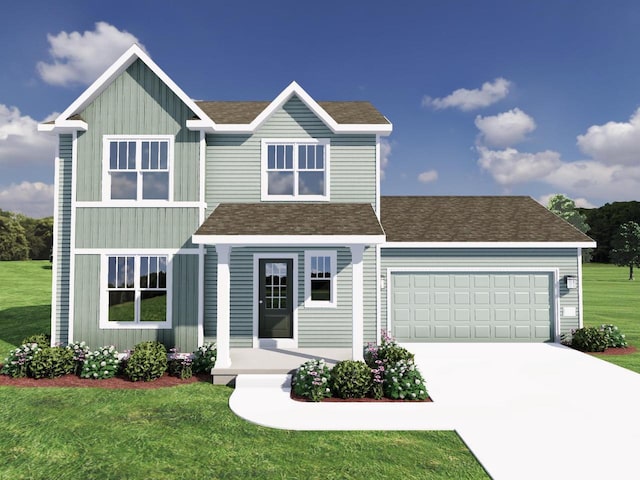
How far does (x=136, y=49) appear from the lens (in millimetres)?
11422

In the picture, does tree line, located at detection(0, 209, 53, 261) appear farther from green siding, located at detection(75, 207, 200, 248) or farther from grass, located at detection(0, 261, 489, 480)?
grass, located at detection(0, 261, 489, 480)

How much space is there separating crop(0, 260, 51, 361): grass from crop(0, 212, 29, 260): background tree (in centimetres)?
1865

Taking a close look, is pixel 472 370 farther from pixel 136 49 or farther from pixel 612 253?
pixel 612 253

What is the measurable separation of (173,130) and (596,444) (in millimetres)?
12591

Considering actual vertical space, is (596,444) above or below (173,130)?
below

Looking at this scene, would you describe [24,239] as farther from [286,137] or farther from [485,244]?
[485,244]

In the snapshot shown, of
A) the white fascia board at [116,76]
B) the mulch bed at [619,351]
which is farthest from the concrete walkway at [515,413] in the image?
the white fascia board at [116,76]

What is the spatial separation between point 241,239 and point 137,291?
3.91m

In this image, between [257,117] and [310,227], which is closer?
[310,227]

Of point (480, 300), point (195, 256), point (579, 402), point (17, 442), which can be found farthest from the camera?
point (480, 300)

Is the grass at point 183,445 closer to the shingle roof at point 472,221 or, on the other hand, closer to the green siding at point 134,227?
the green siding at point 134,227

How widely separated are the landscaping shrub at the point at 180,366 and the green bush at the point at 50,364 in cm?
261

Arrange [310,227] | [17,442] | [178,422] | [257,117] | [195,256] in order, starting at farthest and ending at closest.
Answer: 1. [257,117]
2. [195,256]
3. [310,227]
4. [178,422]
5. [17,442]

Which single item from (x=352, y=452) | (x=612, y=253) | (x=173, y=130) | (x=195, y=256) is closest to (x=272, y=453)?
(x=352, y=452)
